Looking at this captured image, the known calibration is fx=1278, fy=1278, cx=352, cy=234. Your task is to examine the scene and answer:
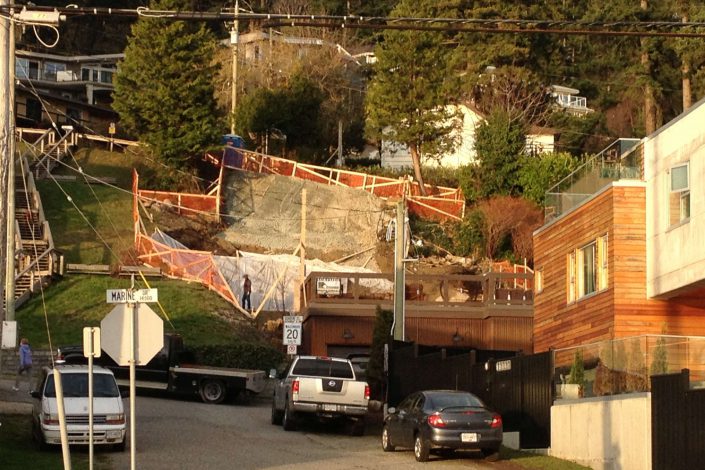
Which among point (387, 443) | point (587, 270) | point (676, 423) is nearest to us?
point (676, 423)

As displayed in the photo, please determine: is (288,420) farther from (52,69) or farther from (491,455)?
(52,69)

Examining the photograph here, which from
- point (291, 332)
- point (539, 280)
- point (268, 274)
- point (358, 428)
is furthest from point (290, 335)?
point (268, 274)

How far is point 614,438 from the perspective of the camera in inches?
910

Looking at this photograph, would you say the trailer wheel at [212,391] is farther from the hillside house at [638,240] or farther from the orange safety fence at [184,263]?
the orange safety fence at [184,263]

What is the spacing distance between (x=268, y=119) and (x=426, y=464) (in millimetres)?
55466

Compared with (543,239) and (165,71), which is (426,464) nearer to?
(543,239)

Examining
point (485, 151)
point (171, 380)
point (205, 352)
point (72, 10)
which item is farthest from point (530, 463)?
point (485, 151)

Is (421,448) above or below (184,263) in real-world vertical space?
below

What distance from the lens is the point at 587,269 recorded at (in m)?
33.2

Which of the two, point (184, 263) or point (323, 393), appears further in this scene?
point (184, 263)

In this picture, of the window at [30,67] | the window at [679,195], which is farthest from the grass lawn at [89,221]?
the window at [30,67]

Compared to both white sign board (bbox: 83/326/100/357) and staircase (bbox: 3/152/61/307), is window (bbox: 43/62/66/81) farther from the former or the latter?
white sign board (bbox: 83/326/100/357)

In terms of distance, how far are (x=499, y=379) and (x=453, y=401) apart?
13.6 feet

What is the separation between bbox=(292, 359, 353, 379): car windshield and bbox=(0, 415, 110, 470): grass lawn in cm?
656
